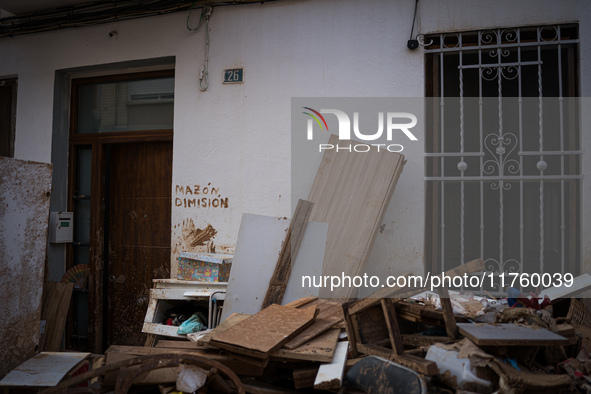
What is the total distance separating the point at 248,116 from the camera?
4.55 meters

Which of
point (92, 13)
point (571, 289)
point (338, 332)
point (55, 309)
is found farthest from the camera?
point (92, 13)

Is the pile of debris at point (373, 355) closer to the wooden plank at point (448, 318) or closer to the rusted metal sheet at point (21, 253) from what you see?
the wooden plank at point (448, 318)

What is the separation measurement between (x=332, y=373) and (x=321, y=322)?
0.67 m

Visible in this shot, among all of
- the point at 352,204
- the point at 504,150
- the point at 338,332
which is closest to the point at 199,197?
the point at 352,204

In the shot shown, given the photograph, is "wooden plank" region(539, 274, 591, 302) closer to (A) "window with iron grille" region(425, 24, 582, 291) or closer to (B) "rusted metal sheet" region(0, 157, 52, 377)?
(A) "window with iron grille" region(425, 24, 582, 291)

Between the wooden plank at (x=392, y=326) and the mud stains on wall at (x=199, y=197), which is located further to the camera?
the mud stains on wall at (x=199, y=197)

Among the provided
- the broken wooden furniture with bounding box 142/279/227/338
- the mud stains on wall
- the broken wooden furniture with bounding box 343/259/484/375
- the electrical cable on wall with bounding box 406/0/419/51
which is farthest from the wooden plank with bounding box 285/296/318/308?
the electrical cable on wall with bounding box 406/0/419/51

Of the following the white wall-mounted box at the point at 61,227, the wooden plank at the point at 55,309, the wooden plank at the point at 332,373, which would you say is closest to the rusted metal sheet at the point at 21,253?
the wooden plank at the point at 55,309

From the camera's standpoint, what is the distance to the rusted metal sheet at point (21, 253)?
11.4ft

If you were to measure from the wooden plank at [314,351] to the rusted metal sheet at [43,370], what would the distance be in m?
1.59

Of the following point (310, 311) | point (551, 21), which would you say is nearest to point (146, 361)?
point (310, 311)

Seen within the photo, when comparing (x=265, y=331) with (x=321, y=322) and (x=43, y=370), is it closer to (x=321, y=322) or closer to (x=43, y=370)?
(x=321, y=322)

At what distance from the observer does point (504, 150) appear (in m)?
3.96

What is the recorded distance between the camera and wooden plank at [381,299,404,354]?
9.08ft
